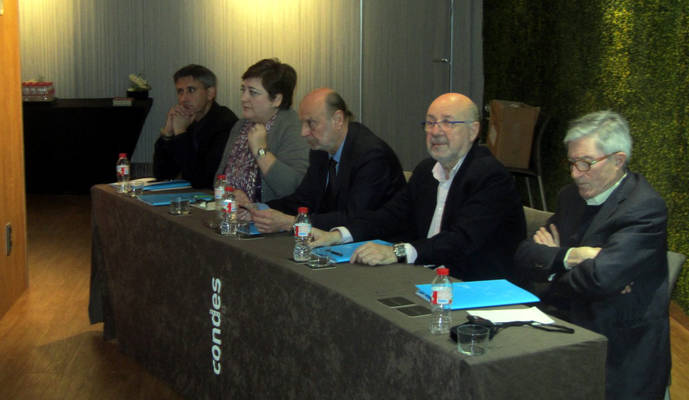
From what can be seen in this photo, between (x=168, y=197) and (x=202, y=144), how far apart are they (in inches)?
37.5

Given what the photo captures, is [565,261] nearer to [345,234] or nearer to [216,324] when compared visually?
[345,234]

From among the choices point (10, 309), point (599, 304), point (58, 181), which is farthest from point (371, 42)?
point (599, 304)

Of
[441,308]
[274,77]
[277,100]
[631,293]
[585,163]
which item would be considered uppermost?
[274,77]

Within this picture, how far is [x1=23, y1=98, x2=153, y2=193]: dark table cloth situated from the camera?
837cm

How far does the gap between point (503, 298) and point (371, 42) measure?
7.32 metres

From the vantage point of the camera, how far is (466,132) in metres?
2.91

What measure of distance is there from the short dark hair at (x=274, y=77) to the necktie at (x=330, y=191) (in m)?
0.69

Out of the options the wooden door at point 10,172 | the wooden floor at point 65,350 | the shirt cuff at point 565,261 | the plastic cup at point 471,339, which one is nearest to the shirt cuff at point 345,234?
the shirt cuff at point 565,261

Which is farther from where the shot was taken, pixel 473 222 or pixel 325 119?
pixel 325 119

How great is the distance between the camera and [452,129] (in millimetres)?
2889

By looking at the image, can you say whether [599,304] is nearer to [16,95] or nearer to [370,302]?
[370,302]

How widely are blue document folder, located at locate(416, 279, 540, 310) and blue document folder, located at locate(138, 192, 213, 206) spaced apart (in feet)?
6.04

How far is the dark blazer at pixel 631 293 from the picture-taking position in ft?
7.67

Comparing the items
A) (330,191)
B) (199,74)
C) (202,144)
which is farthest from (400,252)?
(199,74)
